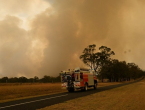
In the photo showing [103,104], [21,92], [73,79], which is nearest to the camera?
[103,104]

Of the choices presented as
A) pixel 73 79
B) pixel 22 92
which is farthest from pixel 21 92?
pixel 73 79

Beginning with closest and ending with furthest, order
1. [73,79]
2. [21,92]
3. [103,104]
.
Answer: [103,104]
[21,92]
[73,79]

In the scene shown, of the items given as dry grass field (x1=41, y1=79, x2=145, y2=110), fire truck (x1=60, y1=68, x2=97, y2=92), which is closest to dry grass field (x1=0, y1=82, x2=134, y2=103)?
fire truck (x1=60, y1=68, x2=97, y2=92)

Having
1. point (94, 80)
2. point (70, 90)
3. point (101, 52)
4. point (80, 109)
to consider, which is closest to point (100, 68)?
point (101, 52)

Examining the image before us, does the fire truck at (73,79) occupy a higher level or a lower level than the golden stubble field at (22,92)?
higher

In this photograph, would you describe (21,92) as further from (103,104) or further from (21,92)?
(103,104)

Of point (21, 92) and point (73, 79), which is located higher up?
point (73, 79)

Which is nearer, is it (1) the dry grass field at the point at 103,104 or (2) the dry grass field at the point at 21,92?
(1) the dry grass field at the point at 103,104

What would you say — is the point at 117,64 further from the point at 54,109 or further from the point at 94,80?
the point at 54,109

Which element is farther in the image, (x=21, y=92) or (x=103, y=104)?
(x=21, y=92)

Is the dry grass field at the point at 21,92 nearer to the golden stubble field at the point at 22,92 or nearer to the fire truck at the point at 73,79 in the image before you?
the golden stubble field at the point at 22,92

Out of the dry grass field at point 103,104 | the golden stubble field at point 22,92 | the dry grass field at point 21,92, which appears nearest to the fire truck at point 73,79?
the golden stubble field at point 22,92

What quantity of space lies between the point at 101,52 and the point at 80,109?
72.5 meters

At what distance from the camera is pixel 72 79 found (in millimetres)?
27234
